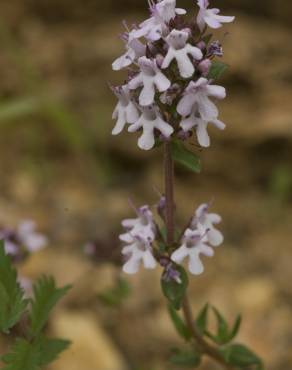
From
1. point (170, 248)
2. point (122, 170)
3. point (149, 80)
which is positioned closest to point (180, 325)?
point (170, 248)

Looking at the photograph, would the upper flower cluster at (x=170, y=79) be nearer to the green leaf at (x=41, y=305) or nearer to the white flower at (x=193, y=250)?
the white flower at (x=193, y=250)

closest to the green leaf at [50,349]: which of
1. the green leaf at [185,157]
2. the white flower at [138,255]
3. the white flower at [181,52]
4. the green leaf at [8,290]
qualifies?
the green leaf at [8,290]

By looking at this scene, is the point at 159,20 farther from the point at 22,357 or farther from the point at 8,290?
the point at 22,357

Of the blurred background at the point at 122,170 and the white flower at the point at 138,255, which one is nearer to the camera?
the white flower at the point at 138,255

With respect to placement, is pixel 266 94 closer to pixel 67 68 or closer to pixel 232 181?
pixel 232 181

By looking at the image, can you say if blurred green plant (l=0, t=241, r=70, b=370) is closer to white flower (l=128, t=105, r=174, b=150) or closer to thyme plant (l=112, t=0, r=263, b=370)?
thyme plant (l=112, t=0, r=263, b=370)
